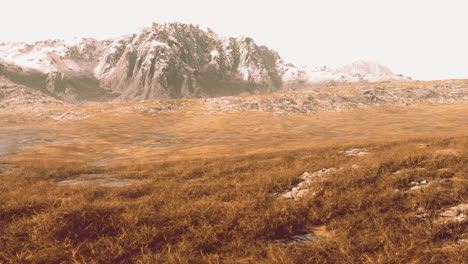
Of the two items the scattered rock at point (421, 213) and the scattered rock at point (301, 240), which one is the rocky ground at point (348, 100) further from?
the scattered rock at point (301, 240)

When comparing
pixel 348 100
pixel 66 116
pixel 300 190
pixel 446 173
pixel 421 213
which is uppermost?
pixel 446 173

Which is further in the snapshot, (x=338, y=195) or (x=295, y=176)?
(x=295, y=176)

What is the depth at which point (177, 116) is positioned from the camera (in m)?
139

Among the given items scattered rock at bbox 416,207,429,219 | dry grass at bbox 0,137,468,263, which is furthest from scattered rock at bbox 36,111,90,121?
scattered rock at bbox 416,207,429,219

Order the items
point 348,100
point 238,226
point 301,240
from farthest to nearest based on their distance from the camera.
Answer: point 348,100, point 238,226, point 301,240

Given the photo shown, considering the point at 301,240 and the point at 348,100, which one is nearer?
the point at 301,240

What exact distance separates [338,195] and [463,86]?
8080 inches

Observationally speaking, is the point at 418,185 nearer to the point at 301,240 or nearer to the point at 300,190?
the point at 300,190

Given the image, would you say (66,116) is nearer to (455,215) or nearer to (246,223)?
(246,223)

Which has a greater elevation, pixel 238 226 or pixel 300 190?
pixel 238 226

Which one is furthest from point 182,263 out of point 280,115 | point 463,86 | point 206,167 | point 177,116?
point 463,86

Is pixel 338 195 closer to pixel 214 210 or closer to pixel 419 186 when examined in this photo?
pixel 419 186

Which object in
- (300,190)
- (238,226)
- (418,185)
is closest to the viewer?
(238,226)

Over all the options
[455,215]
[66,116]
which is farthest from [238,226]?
[66,116]
